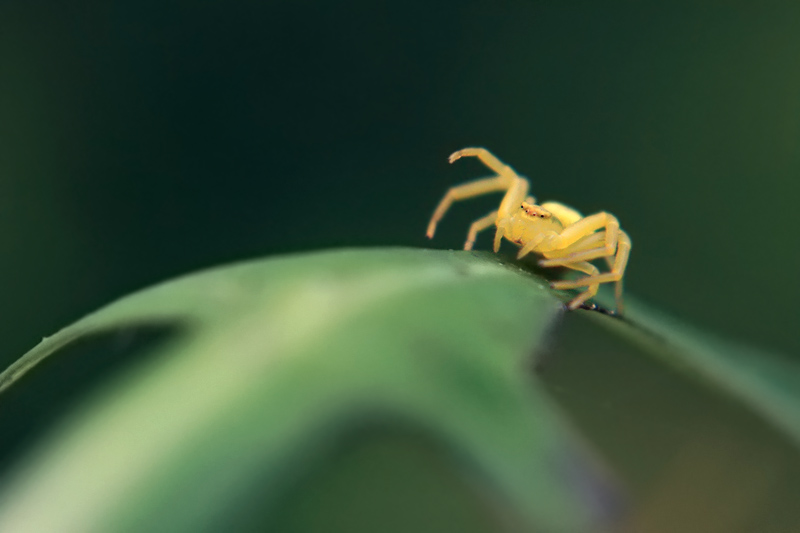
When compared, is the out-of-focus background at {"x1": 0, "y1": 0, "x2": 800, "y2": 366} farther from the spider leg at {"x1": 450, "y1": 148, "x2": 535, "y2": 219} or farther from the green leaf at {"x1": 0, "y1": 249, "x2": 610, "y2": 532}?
→ the green leaf at {"x1": 0, "y1": 249, "x2": 610, "y2": 532}

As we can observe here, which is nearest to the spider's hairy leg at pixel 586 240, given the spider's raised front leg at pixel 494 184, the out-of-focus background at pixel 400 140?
the spider's raised front leg at pixel 494 184

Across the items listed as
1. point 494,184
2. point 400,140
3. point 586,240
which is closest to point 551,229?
point 586,240

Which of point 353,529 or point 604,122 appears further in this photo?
point 604,122

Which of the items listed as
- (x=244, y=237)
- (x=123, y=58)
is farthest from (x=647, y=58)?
(x=123, y=58)

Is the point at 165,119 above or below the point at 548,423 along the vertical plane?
above

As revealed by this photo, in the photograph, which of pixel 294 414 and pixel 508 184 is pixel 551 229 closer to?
pixel 508 184

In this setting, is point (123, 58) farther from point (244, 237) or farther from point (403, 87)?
point (403, 87)

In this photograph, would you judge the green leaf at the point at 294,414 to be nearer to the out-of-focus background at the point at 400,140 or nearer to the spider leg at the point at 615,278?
the spider leg at the point at 615,278
